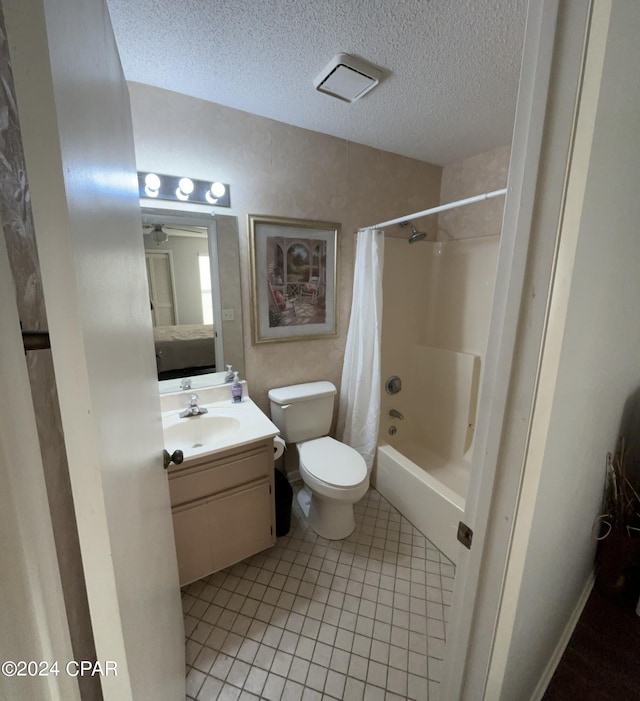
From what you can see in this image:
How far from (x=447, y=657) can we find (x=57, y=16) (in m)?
1.42

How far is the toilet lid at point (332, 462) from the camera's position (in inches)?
62.5

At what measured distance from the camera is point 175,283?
5.24 ft

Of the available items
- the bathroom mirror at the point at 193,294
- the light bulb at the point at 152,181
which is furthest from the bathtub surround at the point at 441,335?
the light bulb at the point at 152,181

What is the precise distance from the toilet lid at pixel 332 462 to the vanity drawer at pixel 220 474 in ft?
1.01

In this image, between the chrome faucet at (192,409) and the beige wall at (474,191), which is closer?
the chrome faucet at (192,409)

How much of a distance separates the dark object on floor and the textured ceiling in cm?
242

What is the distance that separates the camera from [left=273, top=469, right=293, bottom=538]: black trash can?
168 cm

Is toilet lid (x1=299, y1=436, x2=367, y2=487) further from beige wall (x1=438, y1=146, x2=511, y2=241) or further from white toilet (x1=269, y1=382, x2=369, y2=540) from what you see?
beige wall (x1=438, y1=146, x2=511, y2=241)

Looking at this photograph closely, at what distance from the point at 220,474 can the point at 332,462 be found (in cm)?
66

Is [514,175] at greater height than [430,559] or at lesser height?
greater


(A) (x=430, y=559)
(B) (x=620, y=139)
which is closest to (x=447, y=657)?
(A) (x=430, y=559)

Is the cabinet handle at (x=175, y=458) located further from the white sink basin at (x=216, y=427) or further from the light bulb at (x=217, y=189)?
the light bulb at (x=217, y=189)

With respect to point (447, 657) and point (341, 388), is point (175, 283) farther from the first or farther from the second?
point (447, 657)

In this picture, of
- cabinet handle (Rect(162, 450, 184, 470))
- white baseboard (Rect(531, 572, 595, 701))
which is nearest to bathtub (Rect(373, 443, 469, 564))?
white baseboard (Rect(531, 572, 595, 701))
